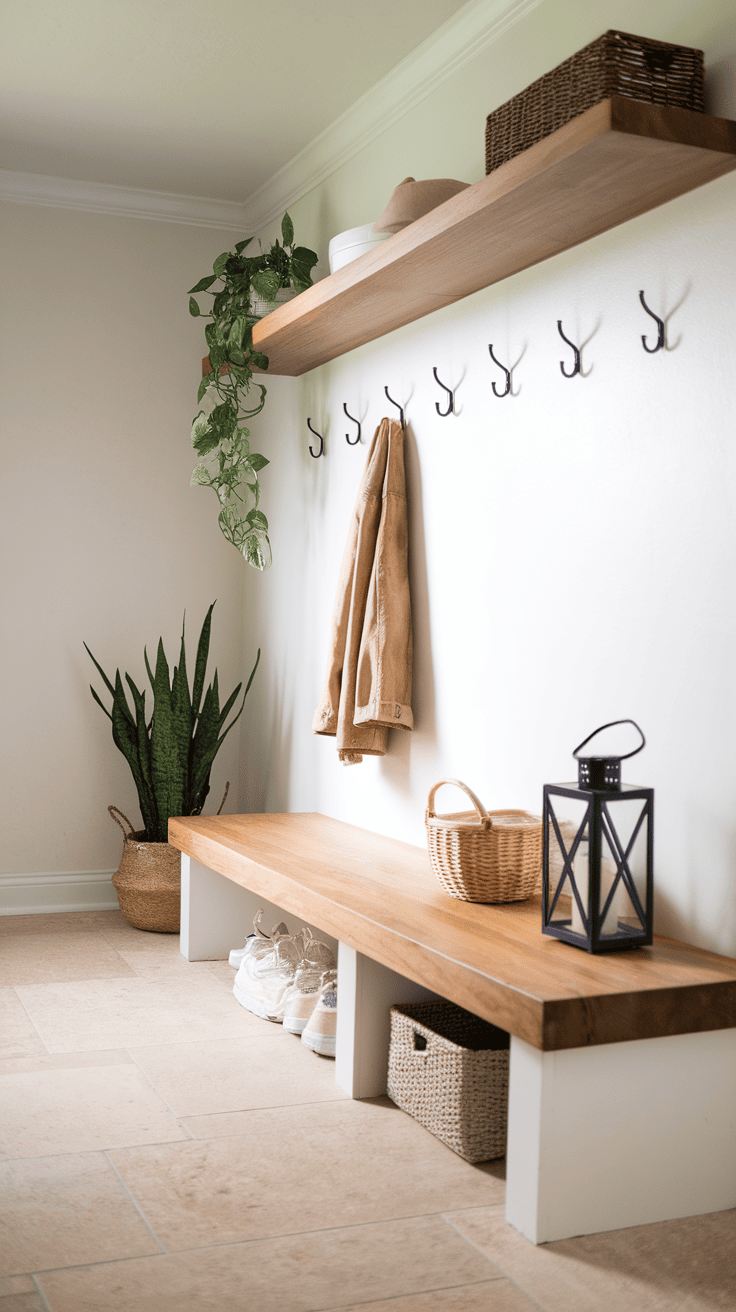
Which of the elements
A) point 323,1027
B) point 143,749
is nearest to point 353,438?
point 143,749

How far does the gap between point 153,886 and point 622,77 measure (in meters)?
2.74

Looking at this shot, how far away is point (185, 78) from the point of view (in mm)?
3254

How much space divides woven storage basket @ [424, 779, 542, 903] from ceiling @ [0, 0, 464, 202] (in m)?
1.95

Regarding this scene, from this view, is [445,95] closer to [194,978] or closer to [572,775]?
[572,775]

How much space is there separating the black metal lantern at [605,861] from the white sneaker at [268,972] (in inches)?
41.3

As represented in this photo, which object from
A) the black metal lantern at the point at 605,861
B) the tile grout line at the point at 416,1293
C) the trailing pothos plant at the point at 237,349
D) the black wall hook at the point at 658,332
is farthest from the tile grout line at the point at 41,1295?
the trailing pothos plant at the point at 237,349

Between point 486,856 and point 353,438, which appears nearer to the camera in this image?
point 486,856

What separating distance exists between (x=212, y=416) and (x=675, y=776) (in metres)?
2.11

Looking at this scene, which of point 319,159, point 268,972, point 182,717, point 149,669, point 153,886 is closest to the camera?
point 268,972

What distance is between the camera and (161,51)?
122 inches

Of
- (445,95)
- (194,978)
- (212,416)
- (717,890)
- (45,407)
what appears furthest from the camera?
(45,407)

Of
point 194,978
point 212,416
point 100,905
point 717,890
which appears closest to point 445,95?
point 212,416

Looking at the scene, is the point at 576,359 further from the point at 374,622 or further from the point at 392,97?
the point at 392,97

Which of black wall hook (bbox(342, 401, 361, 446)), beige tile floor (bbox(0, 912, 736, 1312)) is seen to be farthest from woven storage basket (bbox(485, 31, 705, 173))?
beige tile floor (bbox(0, 912, 736, 1312))
